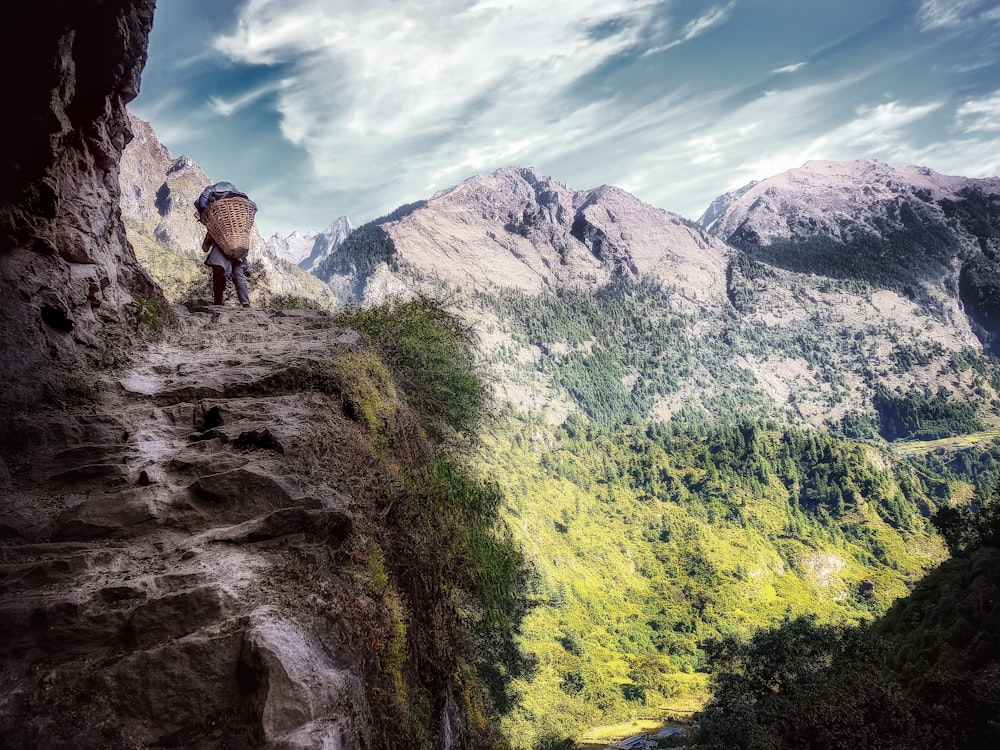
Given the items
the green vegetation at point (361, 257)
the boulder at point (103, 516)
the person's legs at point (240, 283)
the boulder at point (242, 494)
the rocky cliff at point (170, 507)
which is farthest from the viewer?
the green vegetation at point (361, 257)

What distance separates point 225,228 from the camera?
26.6 ft

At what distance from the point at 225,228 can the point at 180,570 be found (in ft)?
19.2

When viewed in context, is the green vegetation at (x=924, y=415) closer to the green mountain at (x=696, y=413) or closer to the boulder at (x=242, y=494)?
the green mountain at (x=696, y=413)

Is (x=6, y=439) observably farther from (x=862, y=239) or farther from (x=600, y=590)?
(x=862, y=239)

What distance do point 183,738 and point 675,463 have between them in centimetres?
11617

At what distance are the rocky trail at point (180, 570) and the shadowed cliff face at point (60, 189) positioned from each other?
20.2 inches

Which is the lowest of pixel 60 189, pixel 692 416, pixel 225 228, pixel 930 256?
pixel 60 189

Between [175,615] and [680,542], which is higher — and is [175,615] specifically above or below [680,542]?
above

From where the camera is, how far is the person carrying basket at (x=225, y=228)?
312 inches

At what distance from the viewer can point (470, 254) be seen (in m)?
159

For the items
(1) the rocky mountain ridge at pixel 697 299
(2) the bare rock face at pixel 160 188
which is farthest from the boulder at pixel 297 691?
(1) the rocky mountain ridge at pixel 697 299

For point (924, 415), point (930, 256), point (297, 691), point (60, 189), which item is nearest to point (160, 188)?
point (60, 189)

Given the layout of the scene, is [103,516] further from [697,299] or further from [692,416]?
[697,299]

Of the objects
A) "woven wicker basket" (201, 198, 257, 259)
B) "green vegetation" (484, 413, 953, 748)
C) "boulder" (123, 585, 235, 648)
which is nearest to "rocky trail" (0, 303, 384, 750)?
"boulder" (123, 585, 235, 648)
